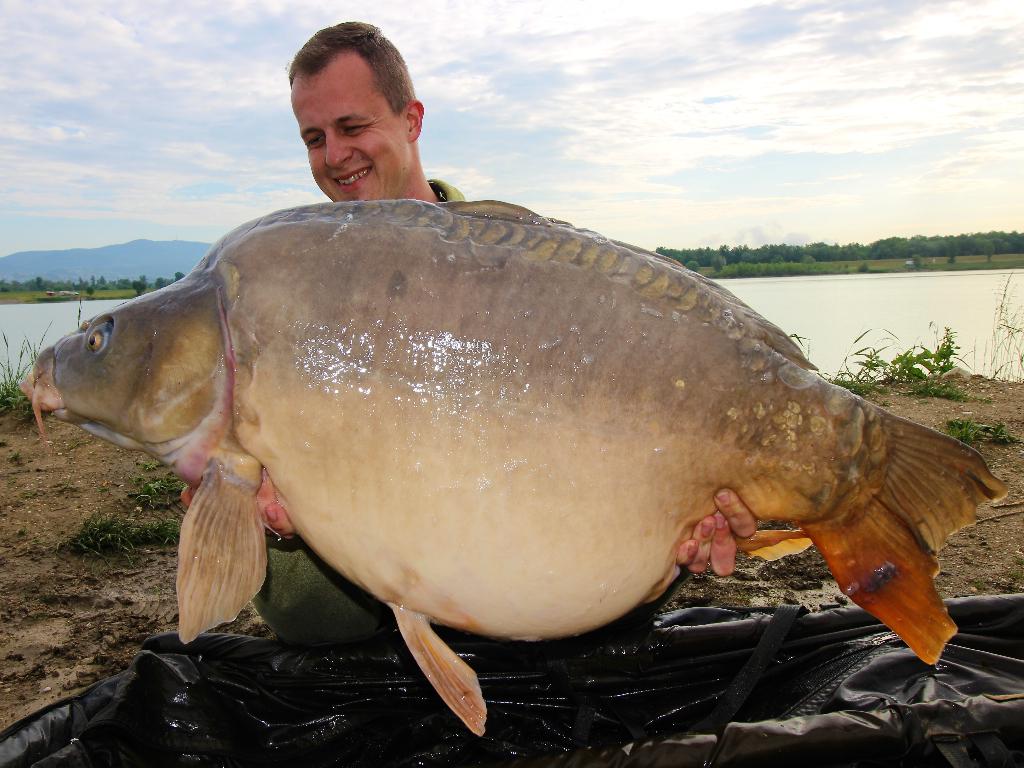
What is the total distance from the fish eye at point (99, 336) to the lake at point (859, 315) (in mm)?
973

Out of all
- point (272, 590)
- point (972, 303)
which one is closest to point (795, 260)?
point (972, 303)

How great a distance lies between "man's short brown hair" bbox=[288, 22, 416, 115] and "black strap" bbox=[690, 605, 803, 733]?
1765mm

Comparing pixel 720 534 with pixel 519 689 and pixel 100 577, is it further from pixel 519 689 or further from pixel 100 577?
pixel 100 577

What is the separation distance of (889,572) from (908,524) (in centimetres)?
8

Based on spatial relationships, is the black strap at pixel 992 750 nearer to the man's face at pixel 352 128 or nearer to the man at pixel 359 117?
the man at pixel 359 117

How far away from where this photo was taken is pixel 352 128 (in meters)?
2.31

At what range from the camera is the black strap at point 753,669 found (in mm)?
1503

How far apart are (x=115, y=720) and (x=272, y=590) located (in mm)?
516

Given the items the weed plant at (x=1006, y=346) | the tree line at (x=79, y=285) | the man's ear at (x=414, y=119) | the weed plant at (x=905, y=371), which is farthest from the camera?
the tree line at (x=79, y=285)

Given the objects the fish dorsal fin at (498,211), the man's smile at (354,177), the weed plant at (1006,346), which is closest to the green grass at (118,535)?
the man's smile at (354,177)

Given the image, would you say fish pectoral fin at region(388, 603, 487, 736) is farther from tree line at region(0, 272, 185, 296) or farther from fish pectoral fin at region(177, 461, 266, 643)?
tree line at region(0, 272, 185, 296)

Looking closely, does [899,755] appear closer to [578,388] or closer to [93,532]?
[578,388]

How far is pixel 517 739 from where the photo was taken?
5.16 feet

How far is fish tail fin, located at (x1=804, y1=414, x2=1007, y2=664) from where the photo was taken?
1.17m
